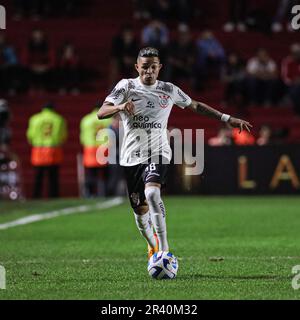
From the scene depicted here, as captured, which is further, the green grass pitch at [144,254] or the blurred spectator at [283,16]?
the blurred spectator at [283,16]

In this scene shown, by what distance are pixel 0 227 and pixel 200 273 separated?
684 cm

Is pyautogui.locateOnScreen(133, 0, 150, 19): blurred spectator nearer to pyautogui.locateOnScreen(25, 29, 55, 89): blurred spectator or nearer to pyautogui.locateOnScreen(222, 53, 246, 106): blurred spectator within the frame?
pyautogui.locateOnScreen(25, 29, 55, 89): blurred spectator

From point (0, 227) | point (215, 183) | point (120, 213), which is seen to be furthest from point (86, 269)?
point (215, 183)

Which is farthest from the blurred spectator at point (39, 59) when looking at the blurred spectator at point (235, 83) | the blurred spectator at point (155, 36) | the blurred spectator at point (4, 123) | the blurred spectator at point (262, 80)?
the blurred spectator at point (262, 80)

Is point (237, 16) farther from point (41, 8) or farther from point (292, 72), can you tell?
point (41, 8)

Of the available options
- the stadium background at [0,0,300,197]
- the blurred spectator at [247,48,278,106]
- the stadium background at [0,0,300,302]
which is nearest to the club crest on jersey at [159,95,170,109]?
the stadium background at [0,0,300,302]

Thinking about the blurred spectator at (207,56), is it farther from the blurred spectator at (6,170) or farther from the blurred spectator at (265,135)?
the blurred spectator at (6,170)

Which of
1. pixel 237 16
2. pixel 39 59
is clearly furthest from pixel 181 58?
pixel 237 16

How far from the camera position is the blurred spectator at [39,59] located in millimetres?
28016

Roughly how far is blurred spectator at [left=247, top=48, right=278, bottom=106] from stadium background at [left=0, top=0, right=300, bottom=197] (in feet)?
1.31

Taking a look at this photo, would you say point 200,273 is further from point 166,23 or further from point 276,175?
point 166,23

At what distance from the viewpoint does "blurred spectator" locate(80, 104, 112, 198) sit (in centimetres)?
2392

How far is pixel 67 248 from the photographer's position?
12773mm

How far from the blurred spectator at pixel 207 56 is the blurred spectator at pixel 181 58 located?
0.22 meters
